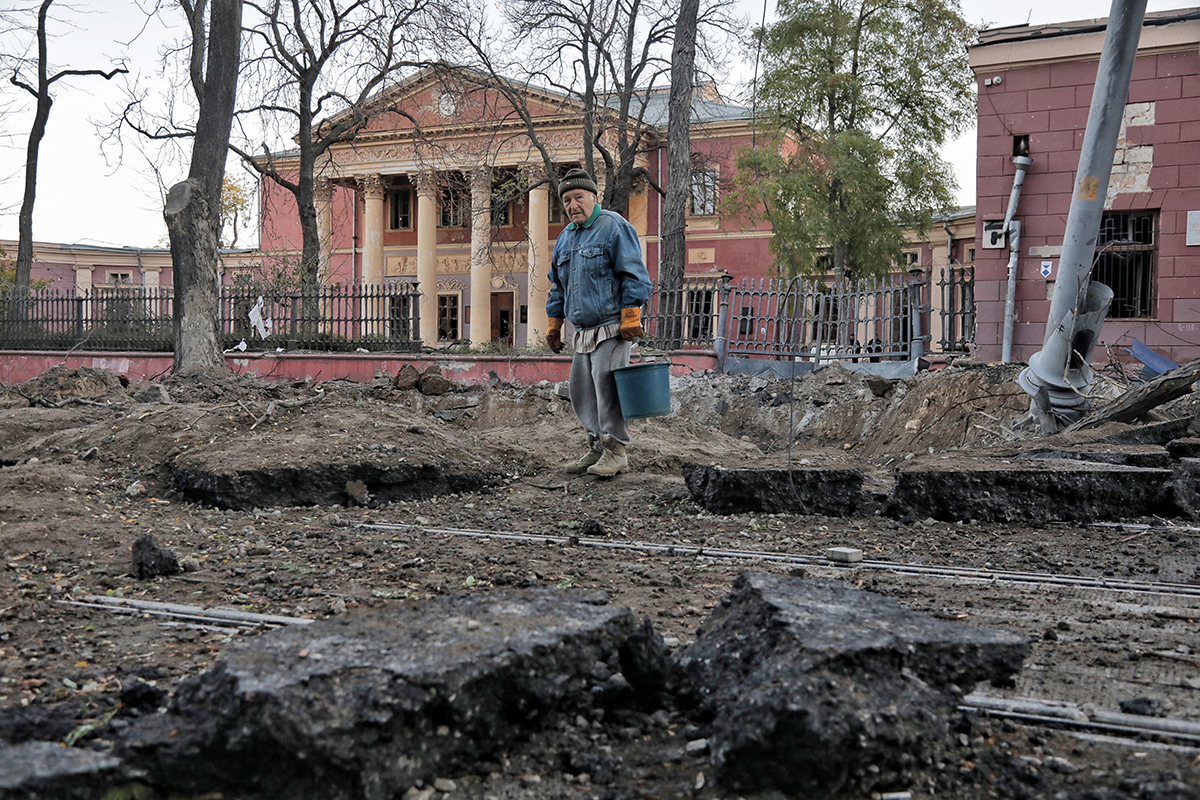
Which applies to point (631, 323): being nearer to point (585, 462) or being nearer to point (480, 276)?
point (585, 462)

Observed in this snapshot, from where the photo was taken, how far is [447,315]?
37.1 metres

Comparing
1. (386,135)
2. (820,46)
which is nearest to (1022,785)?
(820,46)

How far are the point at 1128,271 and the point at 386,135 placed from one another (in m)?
26.1

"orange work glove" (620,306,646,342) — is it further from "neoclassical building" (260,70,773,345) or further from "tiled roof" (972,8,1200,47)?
"neoclassical building" (260,70,773,345)

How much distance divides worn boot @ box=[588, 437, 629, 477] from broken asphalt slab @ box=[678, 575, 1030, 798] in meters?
4.10

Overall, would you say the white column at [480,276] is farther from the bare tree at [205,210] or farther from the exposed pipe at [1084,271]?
the exposed pipe at [1084,271]

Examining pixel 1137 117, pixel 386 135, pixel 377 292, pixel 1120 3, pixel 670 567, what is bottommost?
pixel 670 567

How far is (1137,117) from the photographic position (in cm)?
1370

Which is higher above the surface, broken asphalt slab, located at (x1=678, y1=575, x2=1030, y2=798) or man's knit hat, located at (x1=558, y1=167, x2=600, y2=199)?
man's knit hat, located at (x1=558, y1=167, x2=600, y2=199)

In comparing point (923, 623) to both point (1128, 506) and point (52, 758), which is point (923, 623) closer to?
point (52, 758)

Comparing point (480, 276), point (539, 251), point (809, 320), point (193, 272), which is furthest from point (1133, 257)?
point (480, 276)

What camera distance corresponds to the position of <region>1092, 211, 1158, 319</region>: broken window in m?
13.9

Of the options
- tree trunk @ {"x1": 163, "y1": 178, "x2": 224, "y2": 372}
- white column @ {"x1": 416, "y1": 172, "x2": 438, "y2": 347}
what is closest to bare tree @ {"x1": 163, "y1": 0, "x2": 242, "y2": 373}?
tree trunk @ {"x1": 163, "y1": 178, "x2": 224, "y2": 372}

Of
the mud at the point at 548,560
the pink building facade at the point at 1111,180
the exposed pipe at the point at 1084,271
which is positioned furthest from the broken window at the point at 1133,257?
the exposed pipe at the point at 1084,271
